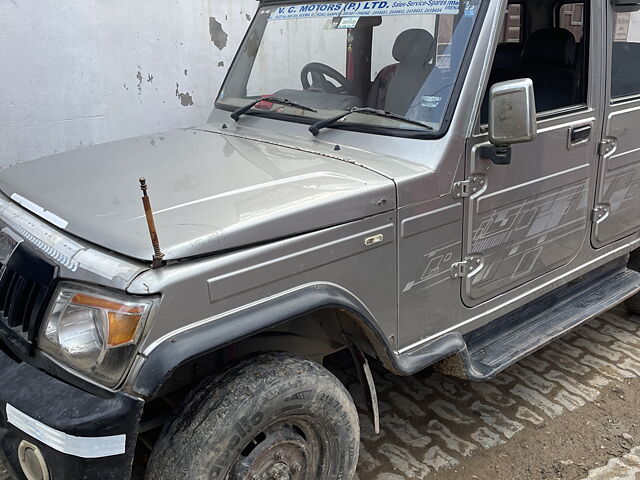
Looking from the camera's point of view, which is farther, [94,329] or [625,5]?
[625,5]

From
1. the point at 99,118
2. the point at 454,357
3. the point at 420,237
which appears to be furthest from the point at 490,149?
the point at 99,118

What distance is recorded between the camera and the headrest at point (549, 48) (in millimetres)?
3516

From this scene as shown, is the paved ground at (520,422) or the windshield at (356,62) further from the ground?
the windshield at (356,62)

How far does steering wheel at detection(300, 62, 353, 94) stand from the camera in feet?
9.92

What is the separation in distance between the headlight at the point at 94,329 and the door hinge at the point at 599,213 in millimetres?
2558

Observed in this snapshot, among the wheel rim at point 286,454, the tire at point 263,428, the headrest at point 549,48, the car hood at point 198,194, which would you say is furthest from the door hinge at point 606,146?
the wheel rim at point 286,454

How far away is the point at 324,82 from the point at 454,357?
4.80ft

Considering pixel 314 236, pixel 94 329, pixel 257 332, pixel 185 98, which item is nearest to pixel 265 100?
pixel 314 236

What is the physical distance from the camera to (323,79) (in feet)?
10.3

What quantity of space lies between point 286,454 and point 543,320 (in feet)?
5.85

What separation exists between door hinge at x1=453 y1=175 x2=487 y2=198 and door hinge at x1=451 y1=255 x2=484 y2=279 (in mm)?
291

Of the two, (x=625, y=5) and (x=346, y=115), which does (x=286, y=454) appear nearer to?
(x=346, y=115)

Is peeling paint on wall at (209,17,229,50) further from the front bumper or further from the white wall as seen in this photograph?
the front bumper

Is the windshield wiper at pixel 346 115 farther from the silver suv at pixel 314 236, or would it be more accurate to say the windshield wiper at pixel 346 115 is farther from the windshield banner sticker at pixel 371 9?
the windshield banner sticker at pixel 371 9
